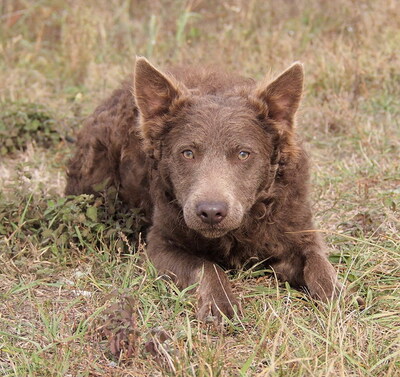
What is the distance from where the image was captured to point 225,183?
3.82 metres

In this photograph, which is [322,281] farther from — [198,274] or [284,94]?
[284,94]

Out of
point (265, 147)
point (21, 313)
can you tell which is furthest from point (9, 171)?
point (265, 147)

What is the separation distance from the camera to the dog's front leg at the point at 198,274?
3.72 m

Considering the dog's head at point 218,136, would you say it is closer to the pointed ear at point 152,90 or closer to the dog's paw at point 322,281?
the pointed ear at point 152,90

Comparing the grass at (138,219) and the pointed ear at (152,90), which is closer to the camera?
the grass at (138,219)

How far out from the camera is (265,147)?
4078 millimetres

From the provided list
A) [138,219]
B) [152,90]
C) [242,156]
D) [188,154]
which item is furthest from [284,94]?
[138,219]

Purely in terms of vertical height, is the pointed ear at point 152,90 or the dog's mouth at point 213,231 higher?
the pointed ear at point 152,90

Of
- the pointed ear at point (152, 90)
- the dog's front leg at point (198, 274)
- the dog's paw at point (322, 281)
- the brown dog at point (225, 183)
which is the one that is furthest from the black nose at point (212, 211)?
the pointed ear at point (152, 90)

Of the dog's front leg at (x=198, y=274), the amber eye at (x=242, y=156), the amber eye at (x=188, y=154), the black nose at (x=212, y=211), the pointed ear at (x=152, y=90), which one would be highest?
the pointed ear at (x=152, y=90)

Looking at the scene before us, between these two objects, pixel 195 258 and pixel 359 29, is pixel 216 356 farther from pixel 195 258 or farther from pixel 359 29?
pixel 359 29

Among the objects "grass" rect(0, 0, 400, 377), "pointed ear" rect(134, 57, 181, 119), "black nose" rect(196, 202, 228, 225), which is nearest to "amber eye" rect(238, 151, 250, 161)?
"black nose" rect(196, 202, 228, 225)

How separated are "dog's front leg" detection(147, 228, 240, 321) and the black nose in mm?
388

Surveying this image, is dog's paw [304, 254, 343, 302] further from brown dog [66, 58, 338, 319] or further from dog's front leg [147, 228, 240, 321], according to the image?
dog's front leg [147, 228, 240, 321]
